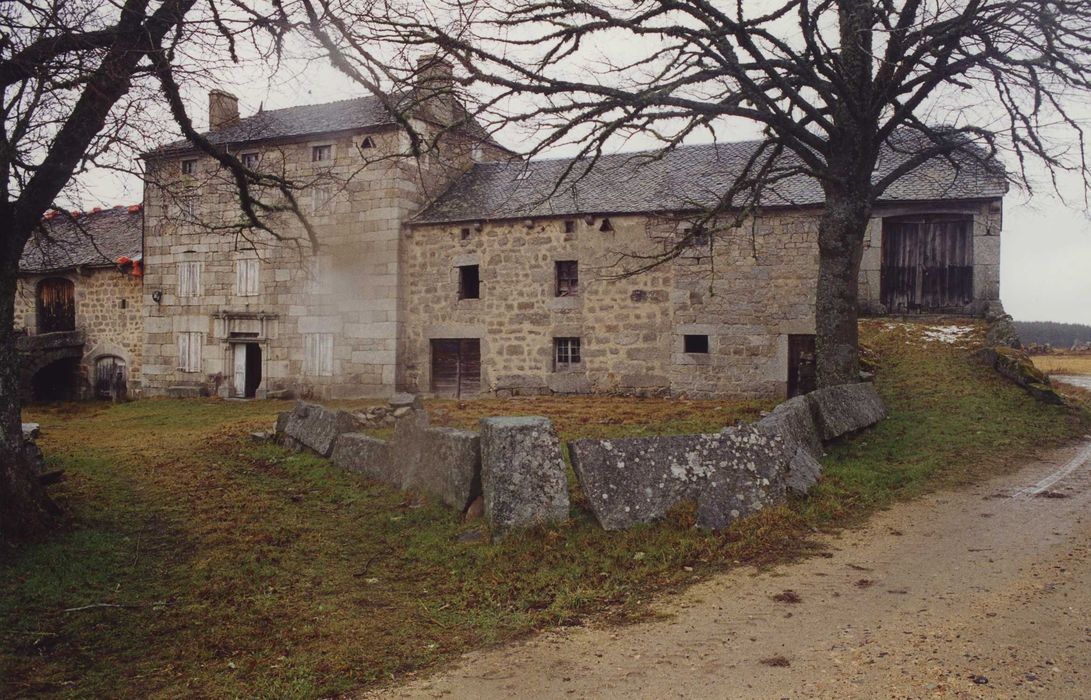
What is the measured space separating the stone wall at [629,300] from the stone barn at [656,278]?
0.03 meters

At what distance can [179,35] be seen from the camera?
22.6 feet

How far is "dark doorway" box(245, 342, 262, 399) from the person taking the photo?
22.0m

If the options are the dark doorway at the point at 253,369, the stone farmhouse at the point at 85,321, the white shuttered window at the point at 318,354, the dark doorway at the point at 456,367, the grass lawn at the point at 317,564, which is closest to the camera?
the grass lawn at the point at 317,564

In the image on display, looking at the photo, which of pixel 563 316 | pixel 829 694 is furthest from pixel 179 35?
pixel 563 316

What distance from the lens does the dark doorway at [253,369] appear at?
22016 millimetres

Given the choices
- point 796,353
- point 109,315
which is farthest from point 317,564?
point 109,315

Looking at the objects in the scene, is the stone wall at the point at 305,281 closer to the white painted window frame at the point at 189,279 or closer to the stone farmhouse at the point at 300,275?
the stone farmhouse at the point at 300,275

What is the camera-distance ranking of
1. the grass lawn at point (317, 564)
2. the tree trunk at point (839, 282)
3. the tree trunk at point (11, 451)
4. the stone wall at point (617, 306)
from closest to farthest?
1. the grass lawn at point (317, 564)
2. the tree trunk at point (11, 451)
3. the tree trunk at point (839, 282)
4. the stone wall at point (617, 306)

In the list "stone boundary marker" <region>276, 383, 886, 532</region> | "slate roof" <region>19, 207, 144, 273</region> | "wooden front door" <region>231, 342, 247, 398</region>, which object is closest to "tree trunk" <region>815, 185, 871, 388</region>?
"stone boundary marker" <region>276, 383, 886, 532</region>

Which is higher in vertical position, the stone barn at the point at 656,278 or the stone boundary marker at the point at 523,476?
the stone barn at the point at 656,278

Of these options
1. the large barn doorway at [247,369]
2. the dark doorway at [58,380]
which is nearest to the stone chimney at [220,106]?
the large barn doorway at [247,369]

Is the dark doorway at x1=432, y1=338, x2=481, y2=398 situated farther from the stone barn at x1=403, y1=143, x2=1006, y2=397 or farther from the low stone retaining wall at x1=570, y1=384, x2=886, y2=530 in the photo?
the low stone retaining wall at x1=570, y1=384, x2=886, y2=530

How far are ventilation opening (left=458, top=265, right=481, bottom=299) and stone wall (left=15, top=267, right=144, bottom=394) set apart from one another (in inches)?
440

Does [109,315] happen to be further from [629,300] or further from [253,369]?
[629,300]
